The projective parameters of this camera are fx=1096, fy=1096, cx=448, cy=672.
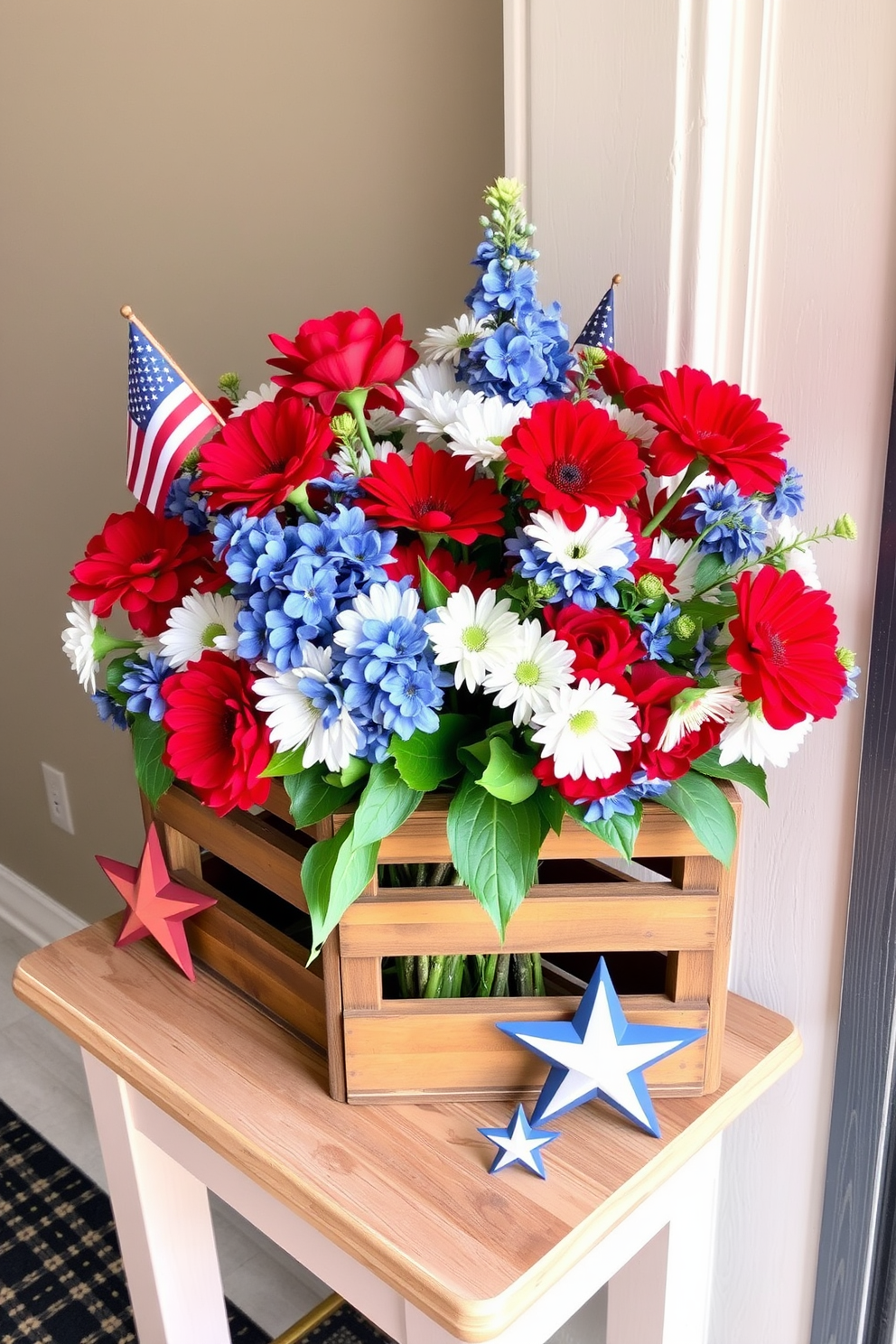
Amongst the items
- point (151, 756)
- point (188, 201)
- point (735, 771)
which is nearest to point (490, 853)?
point (735, 771)

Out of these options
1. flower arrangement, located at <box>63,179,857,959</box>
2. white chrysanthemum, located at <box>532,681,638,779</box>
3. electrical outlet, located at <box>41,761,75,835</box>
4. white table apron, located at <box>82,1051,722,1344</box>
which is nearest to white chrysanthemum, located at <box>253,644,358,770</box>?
flower arrangement, located at <box>63,179,857,959</box>

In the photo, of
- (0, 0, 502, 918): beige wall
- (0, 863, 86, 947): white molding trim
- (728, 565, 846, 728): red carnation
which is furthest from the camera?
(0, 863, 86, 947): white molding trim

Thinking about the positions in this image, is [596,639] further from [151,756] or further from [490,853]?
[151,756]

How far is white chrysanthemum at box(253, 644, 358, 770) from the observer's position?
0.60m

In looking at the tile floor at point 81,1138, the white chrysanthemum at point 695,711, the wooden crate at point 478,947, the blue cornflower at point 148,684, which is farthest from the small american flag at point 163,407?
the tile floor at point 81,1138

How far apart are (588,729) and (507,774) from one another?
58 millimetres

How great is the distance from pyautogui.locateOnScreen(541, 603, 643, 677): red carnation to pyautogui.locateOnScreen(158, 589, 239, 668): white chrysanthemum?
0.20 metres

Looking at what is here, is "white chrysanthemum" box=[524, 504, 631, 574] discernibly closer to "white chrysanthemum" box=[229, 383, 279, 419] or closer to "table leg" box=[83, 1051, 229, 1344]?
"white chrysanthemum" box=[229, 383, 279, 419]

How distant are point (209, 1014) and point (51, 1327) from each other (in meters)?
0.99

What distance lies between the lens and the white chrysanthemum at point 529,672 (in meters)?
0.58

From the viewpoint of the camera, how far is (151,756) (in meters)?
0.76

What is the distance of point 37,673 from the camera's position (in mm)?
1843

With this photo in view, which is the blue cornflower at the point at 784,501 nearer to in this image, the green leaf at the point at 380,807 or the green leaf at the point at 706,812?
the green leaf at the point at 706,812

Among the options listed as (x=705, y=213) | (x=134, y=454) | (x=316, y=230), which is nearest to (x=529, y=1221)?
(x=134, y=454)
